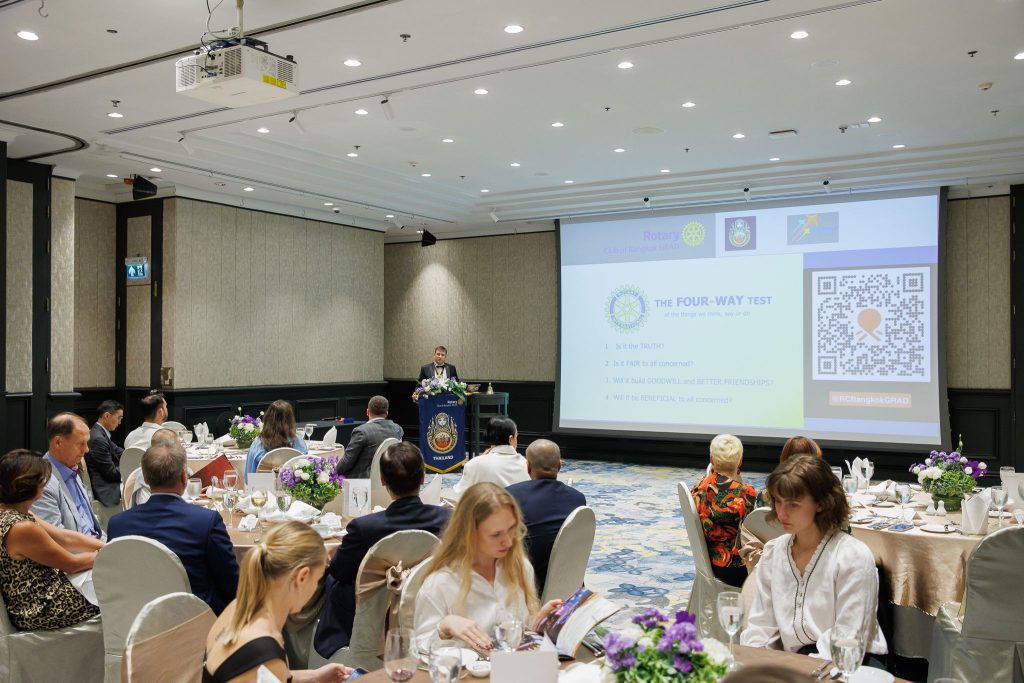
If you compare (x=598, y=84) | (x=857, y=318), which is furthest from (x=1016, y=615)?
(x=857, y=318)

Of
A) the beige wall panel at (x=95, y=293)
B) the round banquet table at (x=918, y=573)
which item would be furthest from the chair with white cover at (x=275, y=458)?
the beige wall panel at (x=95, y=293)

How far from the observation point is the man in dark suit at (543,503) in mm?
3896

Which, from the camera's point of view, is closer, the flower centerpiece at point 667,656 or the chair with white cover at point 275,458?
the flower centerpiece at point 667,656

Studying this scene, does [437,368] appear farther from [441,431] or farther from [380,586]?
[380,586]

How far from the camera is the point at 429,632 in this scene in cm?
270

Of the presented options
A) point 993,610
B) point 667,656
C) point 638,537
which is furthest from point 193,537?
point 638,537

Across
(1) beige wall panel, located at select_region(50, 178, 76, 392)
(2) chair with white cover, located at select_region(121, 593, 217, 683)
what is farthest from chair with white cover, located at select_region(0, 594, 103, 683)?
(1) beige wall panel, located at select_region(50, 178, 76, 392)

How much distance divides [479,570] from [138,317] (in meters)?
10.1

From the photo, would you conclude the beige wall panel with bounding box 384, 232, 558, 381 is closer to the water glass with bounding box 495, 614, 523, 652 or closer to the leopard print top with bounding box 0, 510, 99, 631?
the leopard print top with bounding box 0, 510, 99, 631

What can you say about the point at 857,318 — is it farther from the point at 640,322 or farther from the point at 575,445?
the point at 575,445

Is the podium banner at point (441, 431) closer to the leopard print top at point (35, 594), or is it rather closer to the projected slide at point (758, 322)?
the projected slide at point (758, 322)

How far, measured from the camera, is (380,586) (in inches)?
132

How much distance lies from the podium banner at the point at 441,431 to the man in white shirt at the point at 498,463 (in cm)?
571

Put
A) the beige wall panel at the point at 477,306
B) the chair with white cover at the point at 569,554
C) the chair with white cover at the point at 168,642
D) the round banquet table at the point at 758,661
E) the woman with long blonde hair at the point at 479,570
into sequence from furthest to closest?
the beige wall panel at the point at 477,306 → the chair with white cover at the point at 569,554 → the woman with long blonde hair at the point at 479,570 → the chair with white cover at the point at 168,642 → the round banquet table at the point at 758,661
